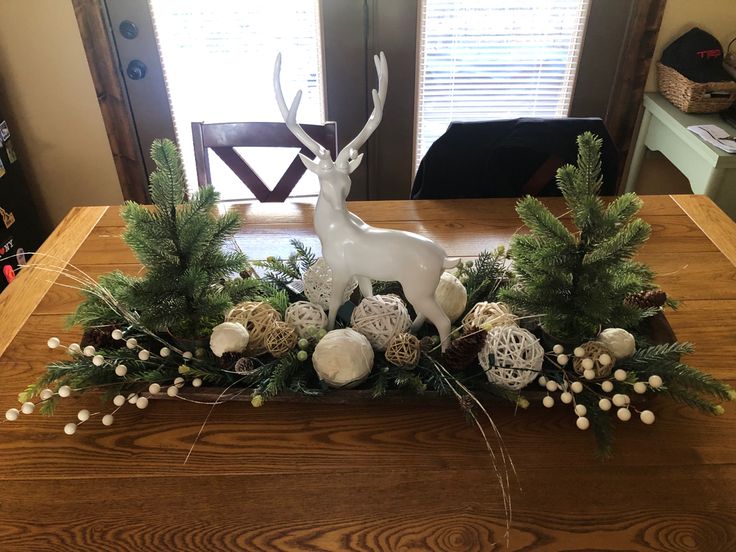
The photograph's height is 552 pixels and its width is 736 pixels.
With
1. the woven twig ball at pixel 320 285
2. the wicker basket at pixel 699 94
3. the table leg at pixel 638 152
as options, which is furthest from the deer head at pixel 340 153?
the table leg at pixel 638 152

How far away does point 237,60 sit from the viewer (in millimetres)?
1942

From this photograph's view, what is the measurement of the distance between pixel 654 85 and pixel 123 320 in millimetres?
2019

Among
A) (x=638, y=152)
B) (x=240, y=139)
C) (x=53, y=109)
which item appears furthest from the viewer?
(x=638, y=152)

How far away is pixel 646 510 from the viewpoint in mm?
698

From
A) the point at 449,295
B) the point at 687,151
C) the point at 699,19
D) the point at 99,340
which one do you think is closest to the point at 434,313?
the point at 449,295

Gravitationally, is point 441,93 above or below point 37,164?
above

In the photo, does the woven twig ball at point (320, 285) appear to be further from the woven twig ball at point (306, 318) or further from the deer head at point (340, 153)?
the deer head at point (340, 153)

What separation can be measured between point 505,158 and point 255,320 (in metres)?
0.95

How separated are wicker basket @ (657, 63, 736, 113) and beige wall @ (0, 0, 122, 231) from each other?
205 centimetres

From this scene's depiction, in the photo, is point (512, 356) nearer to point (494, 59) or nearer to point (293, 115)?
point (293, 115)

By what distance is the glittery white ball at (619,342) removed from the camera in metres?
0.81

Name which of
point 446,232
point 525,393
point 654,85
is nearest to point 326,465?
point 525,393

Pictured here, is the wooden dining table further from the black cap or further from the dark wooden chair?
the black cap

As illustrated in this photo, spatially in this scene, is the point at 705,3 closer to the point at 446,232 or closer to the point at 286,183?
the point at 446,232
